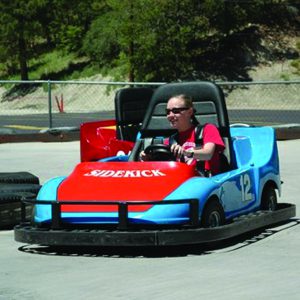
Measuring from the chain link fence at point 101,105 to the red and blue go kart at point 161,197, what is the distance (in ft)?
37.5

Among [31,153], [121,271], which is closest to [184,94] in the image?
[121,271]

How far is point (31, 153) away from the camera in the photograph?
17.9 meters

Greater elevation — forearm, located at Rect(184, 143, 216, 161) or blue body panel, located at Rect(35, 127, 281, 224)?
forearm, located at Rect(184, 143, 216, 161)

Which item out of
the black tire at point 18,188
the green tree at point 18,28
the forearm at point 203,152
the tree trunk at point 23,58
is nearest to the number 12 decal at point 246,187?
the forearm at point 203,152

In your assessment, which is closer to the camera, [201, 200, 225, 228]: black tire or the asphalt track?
the asphalt track

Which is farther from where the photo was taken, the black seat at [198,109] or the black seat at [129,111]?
the black seat at [129,111]

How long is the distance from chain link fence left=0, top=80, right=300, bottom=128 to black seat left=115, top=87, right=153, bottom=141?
21.5ft

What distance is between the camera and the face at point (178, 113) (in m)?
8.12

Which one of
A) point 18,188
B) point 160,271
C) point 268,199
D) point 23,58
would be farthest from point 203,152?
point 23,58

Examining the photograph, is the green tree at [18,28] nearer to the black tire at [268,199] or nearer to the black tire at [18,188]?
the black tire at [18,188]

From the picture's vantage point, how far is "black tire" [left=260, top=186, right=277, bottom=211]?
879 centimetres

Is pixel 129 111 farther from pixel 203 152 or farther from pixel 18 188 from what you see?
pixel 203 152

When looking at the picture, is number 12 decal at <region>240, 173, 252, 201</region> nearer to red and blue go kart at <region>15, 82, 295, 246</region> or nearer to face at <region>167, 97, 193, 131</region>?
red and blue go kart at <region>15, 82, 295, 246</region>

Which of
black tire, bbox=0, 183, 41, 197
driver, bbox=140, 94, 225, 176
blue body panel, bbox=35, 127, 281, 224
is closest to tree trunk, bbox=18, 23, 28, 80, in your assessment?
black tire, bbox=0, 183, 41, 197
